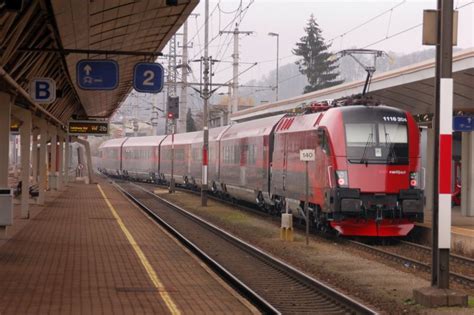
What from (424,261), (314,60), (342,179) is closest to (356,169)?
(342,179)

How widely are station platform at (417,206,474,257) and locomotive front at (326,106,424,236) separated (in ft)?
3.82

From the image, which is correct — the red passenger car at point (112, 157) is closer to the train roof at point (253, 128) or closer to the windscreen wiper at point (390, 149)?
the train roof at point (253, 128)

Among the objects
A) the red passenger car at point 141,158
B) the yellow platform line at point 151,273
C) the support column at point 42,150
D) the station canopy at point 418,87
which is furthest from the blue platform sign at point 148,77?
the red passenger car at point 141,158

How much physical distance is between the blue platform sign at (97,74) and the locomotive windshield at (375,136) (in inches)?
220

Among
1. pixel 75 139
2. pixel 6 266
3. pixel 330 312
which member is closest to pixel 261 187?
pixel 6 266

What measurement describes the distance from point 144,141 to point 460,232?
→ 39578mm

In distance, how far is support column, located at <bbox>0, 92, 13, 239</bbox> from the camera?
47.0 feet

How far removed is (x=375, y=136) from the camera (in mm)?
17234

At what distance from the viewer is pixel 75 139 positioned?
46.8 metres

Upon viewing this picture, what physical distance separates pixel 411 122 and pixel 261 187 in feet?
26.6

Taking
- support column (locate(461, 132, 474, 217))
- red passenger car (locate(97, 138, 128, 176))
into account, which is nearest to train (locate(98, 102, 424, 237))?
support column (locate(461, 132, 474, 217))

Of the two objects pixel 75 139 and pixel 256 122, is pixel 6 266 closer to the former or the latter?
pixel 256 122

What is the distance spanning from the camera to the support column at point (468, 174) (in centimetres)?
2345

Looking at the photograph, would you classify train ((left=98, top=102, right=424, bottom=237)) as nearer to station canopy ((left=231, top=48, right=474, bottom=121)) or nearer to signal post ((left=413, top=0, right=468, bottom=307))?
station canopy ((left=231, top=48, right=474, bottom=121))
